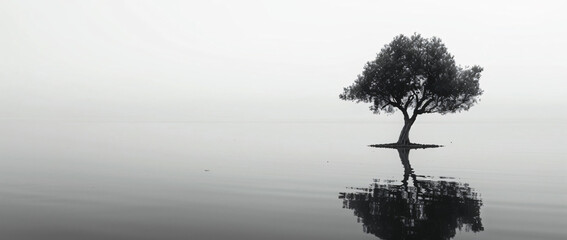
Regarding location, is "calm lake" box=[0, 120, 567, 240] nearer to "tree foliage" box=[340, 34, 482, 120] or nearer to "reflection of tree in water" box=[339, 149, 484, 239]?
"reflection of tree in water" box=[339, 149, 484, 239]

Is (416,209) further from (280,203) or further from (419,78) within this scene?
(419,78)

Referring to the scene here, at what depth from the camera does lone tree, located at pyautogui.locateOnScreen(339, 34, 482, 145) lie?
66.1 meters

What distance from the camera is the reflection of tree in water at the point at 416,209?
14.5 metres

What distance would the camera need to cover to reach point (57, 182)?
2678 centimetres

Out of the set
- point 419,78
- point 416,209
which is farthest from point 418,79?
point 416,209

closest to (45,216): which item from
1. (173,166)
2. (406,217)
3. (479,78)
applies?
(406,217)

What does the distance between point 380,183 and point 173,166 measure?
58.9 ft

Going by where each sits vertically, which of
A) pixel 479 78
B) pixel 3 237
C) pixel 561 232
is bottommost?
pixel 3 237

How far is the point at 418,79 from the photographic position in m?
67.4

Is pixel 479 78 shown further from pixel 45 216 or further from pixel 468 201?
pixel 45 216

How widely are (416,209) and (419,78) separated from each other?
5217 cm

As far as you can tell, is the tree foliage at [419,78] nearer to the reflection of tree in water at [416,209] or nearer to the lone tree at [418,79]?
the lone tree at [418,79]

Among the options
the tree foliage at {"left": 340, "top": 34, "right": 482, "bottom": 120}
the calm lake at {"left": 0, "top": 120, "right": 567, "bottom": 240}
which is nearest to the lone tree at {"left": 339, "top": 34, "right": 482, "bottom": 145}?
the tree foliage at {"left": 340, "top": 34, "right": 482, "bottom": 120}

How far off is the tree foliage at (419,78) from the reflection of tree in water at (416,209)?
41.5 meters
